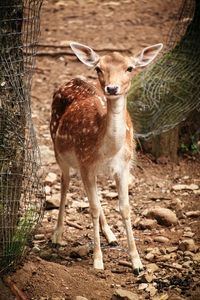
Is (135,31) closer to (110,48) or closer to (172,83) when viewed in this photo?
(110,48)

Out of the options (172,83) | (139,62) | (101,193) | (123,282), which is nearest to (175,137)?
(172,83)

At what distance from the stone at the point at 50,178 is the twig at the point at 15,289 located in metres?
2.69

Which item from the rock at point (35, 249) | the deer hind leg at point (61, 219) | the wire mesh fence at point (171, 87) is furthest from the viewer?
the wire mesh fence at point (171, 87)

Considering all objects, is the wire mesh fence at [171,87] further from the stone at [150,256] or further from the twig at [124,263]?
the twig at [124,263]

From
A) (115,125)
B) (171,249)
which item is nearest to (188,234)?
(171,249)

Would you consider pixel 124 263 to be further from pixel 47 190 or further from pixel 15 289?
pixel 47 190

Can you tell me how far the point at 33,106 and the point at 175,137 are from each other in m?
2.31

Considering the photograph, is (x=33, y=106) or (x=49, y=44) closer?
(x=33, y=106)

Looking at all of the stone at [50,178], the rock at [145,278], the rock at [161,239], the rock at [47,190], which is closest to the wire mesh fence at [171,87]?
the stone at [50,178]

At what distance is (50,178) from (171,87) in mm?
1751

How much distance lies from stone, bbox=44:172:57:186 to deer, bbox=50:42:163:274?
1135 millimetres

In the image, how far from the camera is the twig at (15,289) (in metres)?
5.02

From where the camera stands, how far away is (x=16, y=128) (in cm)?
519

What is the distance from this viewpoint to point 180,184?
7824 mm
